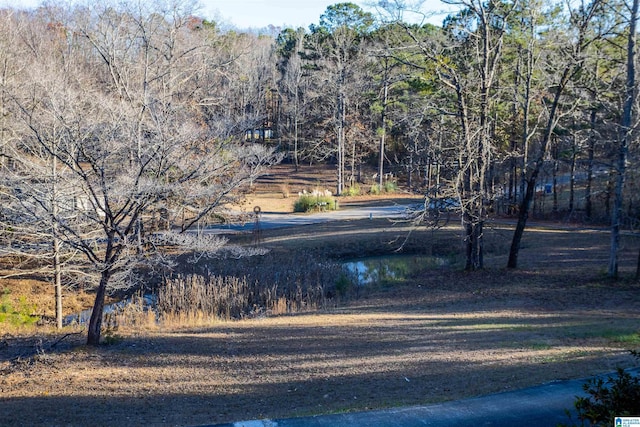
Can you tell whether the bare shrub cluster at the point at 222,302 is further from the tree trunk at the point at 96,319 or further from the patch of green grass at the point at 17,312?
the patch of green grass at the point at 17,312

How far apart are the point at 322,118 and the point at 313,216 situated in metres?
20.5

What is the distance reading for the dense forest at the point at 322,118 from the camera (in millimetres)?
11883

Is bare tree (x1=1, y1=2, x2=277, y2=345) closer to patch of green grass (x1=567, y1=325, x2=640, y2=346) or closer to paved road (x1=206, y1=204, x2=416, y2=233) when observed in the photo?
patch of green grass (x1=567, y1=325, x2=640, y2=346)

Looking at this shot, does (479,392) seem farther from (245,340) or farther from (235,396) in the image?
(245,340)

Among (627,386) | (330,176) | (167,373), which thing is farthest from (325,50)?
(627,386)

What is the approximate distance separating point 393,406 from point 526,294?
9.02 meters

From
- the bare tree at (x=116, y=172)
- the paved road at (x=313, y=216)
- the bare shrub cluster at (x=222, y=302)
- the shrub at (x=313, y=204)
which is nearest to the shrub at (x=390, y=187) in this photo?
the paved road at (x=313, y=216)

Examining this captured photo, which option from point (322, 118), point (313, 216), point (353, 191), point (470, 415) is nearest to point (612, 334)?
point (470, 415)

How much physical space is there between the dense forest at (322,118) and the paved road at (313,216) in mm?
3047

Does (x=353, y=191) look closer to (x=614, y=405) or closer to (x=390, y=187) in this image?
(x=390, y=187)

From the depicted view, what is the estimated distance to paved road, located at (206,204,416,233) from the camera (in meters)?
29.5

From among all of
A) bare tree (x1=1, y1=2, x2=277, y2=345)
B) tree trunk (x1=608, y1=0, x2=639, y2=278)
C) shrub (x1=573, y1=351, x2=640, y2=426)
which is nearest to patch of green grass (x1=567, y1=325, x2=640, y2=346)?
tree trunk (x1=608, y1=0, x2=639, y2=278)

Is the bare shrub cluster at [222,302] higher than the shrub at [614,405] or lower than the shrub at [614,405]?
lower

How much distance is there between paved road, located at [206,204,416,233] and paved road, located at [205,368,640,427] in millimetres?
21806
